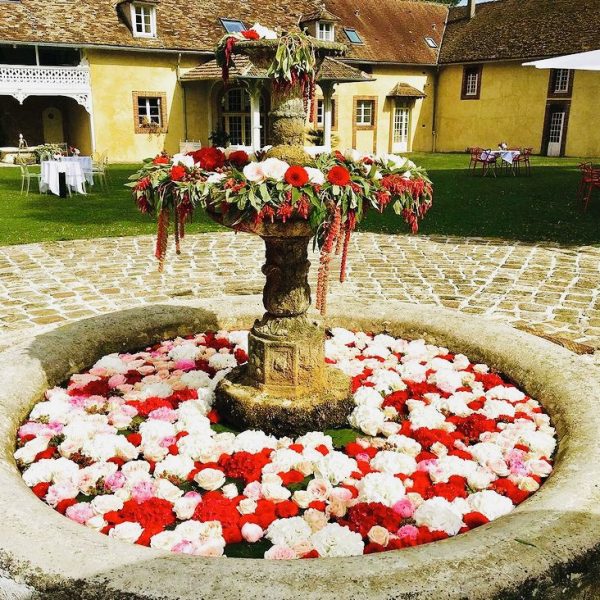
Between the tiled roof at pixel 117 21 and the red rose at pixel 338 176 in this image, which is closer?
the red rose at pixel 338 176

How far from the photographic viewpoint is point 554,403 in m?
3.55

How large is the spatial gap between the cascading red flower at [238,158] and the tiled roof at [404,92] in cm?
2889

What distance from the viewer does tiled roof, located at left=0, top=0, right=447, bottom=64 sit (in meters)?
23.0

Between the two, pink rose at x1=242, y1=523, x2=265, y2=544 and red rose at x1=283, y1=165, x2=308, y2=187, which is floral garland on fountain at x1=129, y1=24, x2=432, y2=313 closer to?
red rose at x1=283, y1=165, x2=308, y2=187

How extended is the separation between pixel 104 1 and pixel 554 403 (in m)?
26.6

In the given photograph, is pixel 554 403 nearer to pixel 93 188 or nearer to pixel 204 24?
pixel 93 188

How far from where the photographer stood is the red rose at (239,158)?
342 centimetres

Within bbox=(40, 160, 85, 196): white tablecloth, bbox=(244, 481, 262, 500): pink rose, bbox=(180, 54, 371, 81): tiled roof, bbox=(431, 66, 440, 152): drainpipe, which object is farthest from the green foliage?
bbox=(431, 66, 440, 152): drainpipe

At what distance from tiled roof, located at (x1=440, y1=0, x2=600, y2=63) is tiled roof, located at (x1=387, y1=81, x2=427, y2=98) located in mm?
2318

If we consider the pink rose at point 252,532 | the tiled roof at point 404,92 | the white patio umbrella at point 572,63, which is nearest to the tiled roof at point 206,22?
the tiled roof at point 404,92

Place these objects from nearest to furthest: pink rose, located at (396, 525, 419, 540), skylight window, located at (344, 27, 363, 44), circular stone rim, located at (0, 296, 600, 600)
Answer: circular stone rim, located at (0, 296, 600, 600), pink rose, located at (396, 525, 419, 540), skylight window, located at (344, 27, 363, 44)

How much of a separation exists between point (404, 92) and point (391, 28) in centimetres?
391

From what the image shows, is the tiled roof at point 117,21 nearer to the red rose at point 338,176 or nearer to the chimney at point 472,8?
the chimney at point 472,8

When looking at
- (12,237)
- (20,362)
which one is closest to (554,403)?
(20,362)
